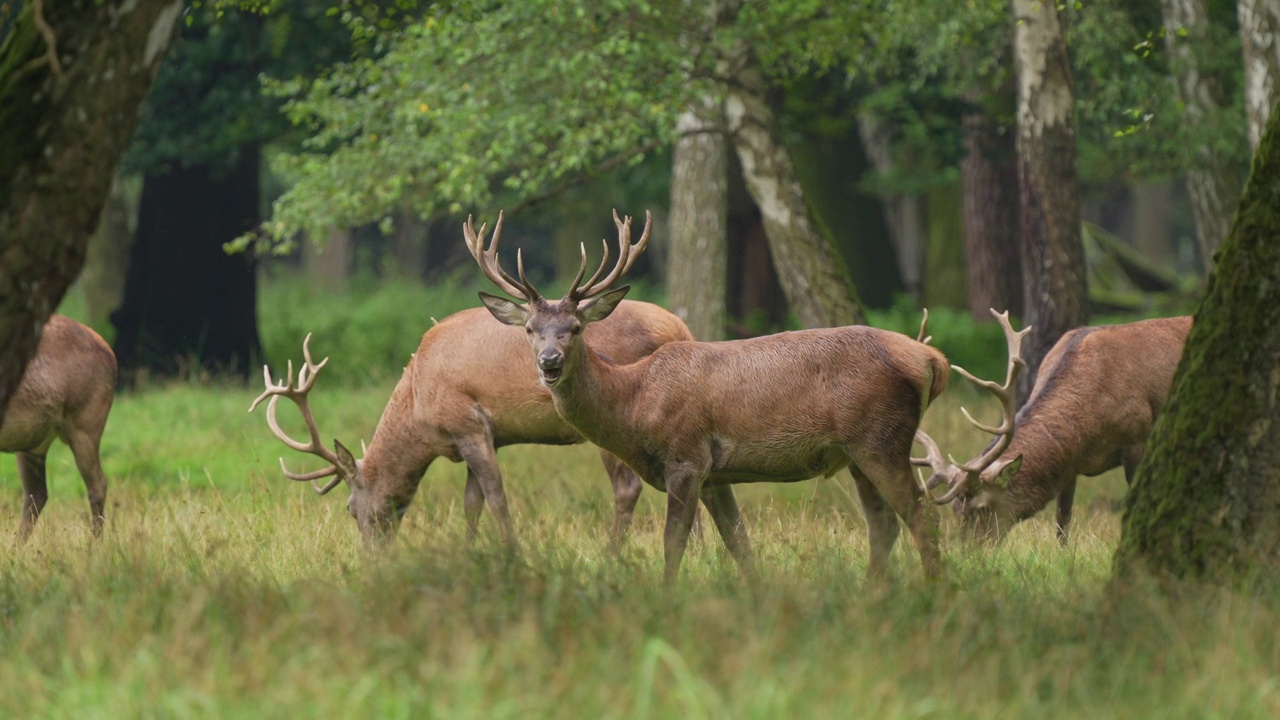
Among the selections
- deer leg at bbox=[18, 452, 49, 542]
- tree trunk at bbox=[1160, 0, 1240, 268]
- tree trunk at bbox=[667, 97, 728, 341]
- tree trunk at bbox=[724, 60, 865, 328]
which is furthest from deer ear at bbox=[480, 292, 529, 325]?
tree trunk at bbox=[1160, 0, 1240, 268]

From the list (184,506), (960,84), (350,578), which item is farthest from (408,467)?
(960,84)

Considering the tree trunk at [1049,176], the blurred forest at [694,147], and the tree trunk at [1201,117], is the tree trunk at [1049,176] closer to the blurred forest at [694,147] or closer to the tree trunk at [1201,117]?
the blurred forest at [694,147]

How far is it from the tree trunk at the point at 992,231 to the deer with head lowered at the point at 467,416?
11.4 metres

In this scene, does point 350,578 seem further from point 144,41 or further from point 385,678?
point 144,41

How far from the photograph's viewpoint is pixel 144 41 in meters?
5.31

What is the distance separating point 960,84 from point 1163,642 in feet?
41.4

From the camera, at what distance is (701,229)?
1388 cm

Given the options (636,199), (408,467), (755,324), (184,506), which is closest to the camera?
(408,467)

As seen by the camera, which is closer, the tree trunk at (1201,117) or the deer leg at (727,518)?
the deer leg at (727,518)

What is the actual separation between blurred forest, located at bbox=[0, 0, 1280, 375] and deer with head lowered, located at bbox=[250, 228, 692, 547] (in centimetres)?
190

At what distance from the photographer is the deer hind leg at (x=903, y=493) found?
23.9 ft

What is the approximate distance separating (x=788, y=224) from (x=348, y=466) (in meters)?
4.30

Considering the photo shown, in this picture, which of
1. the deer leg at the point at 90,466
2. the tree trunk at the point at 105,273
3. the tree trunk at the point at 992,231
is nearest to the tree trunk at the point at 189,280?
the tree trunk at the point at 105,273

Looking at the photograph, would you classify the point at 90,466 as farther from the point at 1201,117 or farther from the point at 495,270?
the point at 1201,117
